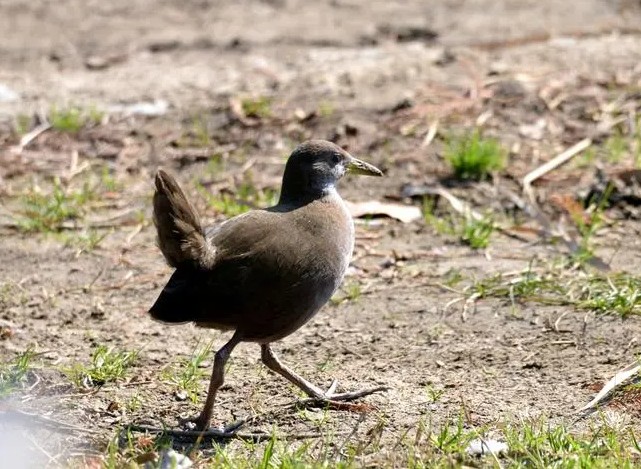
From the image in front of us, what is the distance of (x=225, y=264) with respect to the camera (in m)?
5.12

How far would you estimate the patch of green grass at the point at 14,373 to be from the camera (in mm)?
5480

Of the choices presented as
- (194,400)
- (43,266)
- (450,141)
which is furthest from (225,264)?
(450,141)

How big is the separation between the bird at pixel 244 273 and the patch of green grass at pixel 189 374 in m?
0.37

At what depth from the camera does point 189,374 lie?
568 centimetres

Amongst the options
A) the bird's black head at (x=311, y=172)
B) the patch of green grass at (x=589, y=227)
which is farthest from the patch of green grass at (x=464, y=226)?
the bird's black head at (x=311, y=172)

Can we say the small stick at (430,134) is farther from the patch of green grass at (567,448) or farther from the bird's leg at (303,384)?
the patch of green grass at (567,448)

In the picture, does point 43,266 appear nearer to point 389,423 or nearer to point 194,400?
point 194,400

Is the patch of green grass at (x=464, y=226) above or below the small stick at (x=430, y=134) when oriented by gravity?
below

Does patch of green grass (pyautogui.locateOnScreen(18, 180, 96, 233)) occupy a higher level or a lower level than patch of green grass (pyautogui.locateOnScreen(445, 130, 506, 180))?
lower

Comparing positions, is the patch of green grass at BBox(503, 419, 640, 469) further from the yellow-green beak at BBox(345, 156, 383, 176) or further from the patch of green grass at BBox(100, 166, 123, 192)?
the patch of green grass at BBox(100, 166, 123, 192)

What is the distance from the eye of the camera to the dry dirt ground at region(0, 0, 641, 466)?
559cm

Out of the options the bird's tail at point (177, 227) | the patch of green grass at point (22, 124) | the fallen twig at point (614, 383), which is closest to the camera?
the bird's tail at point (177, 227)

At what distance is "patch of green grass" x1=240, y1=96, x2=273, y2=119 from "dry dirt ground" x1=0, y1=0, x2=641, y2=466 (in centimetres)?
6

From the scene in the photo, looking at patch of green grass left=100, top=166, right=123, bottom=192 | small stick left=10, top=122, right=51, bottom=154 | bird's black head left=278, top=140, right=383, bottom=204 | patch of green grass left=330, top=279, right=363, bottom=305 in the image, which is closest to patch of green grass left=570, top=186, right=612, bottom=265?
patch of green grass left=330, top=279, right=363, bottom=305
